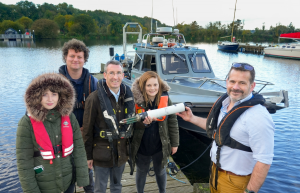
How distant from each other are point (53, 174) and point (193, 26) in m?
91.5

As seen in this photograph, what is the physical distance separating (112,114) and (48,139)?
0.72 m

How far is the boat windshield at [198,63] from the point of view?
22.6 feet

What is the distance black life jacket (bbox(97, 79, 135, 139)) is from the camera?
7.67ft

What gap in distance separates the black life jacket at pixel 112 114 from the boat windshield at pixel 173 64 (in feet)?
14.3

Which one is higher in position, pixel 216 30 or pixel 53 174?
pixel 216 30

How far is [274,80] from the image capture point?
1814 cm

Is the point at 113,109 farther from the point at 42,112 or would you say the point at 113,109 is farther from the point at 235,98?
the point at 235,98

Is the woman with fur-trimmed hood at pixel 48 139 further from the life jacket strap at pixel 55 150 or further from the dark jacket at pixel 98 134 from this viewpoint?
the dark jacket at pixel 98 134

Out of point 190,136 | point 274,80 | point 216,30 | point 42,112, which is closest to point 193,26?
point 216,30

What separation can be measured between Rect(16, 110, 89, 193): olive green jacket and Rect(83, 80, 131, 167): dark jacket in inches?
9.2

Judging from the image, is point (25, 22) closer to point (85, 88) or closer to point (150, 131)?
point (85, 88)

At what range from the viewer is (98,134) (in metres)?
2.44

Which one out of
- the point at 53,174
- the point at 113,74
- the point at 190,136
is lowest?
the point at 190,136

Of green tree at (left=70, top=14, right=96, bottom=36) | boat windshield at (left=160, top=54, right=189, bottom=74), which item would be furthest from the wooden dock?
green tree at (left=70, top=14, right=96, bottom=36)
